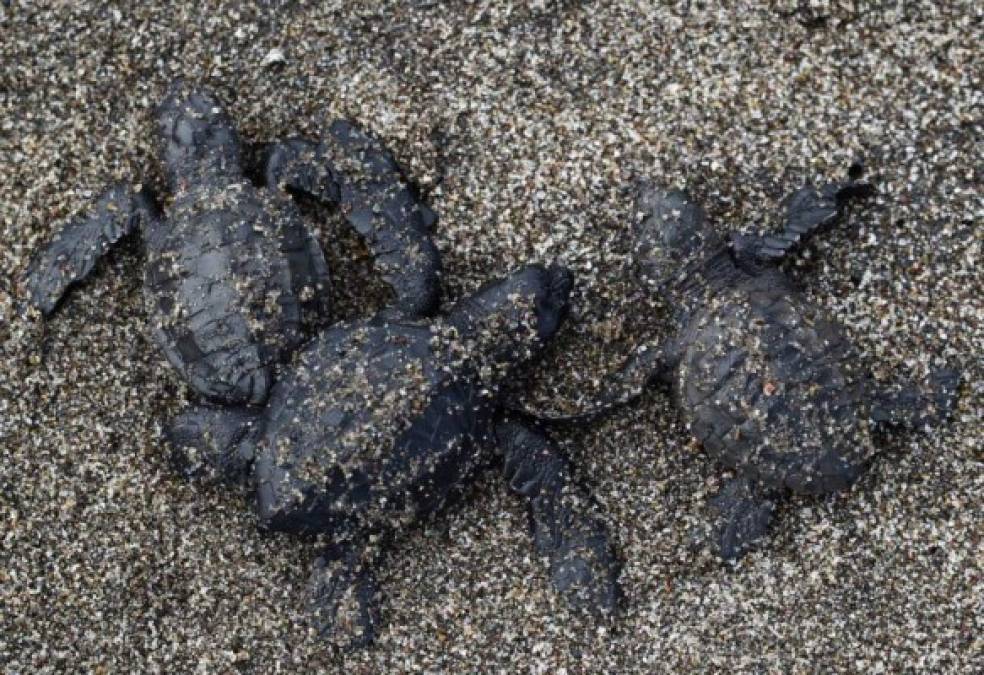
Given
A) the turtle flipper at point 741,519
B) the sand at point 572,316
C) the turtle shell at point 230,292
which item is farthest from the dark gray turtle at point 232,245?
the turtle flipper at point 741,519

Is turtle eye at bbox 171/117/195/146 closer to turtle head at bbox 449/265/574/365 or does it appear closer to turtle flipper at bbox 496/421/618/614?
turtle head at bbox 449/265/574/365

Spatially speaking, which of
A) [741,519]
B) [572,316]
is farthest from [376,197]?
[741,519]

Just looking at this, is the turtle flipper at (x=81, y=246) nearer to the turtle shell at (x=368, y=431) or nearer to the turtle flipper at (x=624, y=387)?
the turtle shell at (x=368, y=431)

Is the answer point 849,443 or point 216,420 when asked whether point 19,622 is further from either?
point 849,443

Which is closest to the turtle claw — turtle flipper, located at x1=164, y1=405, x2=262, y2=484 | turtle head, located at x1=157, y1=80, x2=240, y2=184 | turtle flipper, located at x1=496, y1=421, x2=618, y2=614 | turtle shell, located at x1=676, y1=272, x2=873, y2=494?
turtle flipper, located at x1=496, y1=421, x2=618, y2=614

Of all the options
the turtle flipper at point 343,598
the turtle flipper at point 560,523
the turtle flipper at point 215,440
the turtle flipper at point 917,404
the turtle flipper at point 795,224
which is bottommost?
the turtle flipper at point 343,598

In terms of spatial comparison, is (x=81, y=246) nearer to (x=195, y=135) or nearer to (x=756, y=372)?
(x=195, y=135)
